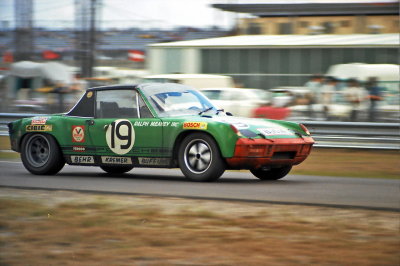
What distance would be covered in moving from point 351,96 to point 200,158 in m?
9.46

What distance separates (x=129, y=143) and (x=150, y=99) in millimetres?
620

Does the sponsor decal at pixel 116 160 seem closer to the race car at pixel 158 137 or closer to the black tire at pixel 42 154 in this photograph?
the race car at pixel 158 137

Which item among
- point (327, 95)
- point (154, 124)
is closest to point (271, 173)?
point (154, 124)

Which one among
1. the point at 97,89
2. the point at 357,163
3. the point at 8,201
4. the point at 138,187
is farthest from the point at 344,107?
the point at 8,201

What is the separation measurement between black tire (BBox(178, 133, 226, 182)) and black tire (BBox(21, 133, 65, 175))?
2.01m

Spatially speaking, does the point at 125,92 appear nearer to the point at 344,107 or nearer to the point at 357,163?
the point at 357,163

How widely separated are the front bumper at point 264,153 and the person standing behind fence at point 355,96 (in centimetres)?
800

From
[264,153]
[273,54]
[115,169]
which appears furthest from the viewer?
[273,54]

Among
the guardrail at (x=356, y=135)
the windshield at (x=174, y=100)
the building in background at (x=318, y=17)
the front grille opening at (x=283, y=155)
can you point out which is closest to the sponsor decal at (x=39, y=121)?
the windshield at (x=174, y=100)

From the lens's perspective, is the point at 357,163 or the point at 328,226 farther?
the point at 357,163

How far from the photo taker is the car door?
9.67m

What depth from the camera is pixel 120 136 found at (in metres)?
9.91

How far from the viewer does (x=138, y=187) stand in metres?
8.91

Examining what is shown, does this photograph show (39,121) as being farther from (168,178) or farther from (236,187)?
(236,187)
